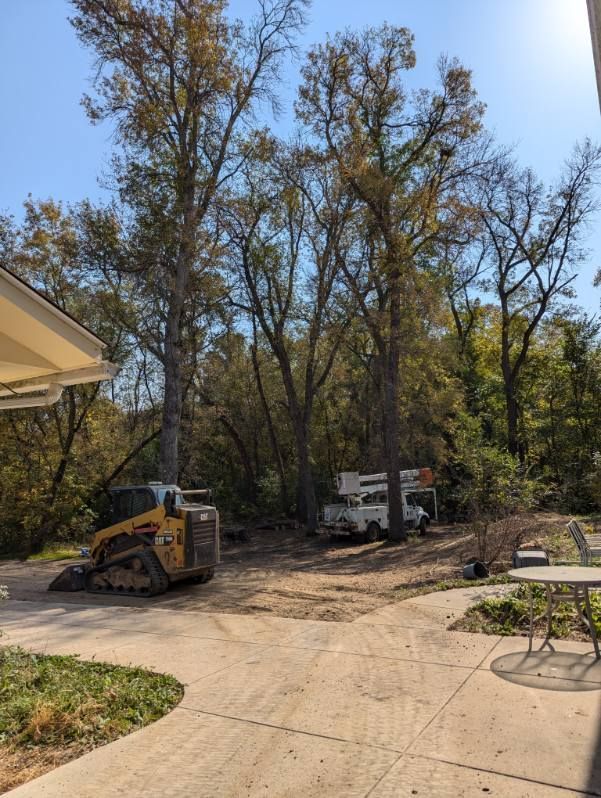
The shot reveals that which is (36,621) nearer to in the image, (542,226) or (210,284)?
(210,284)

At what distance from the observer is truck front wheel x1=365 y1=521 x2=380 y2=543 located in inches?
939

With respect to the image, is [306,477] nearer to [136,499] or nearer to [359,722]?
[136,499]

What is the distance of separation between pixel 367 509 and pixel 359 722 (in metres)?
19.8

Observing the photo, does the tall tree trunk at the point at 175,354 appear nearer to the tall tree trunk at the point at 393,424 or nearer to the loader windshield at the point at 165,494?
the tall tree trunk at the point at 393,424

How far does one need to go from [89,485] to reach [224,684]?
22.2m

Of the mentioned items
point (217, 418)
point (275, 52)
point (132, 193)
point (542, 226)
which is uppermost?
point (275, 52)

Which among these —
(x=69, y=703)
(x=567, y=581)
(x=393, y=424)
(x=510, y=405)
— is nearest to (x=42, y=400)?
(x=69, y=703)

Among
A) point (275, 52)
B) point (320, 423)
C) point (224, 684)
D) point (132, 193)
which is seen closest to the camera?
point (224, 684)

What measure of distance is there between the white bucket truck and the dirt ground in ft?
2.48

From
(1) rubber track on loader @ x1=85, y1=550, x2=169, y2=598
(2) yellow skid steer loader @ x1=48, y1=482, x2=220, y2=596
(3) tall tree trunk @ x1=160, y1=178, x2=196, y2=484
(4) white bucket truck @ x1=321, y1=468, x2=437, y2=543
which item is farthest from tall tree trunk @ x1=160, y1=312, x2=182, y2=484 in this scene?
(1) rubber track on loader @ x1=85, y1=550, x2=169, y2=598

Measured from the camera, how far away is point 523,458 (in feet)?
113

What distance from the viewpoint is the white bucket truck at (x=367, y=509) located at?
23750 millimetres

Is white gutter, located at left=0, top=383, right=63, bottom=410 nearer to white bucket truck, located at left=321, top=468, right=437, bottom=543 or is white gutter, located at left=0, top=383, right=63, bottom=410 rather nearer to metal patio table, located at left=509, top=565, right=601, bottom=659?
metal patio table, located at left=509, top=565, right=601, bottom=659

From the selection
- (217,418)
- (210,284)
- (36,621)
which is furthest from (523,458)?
(36,621)
